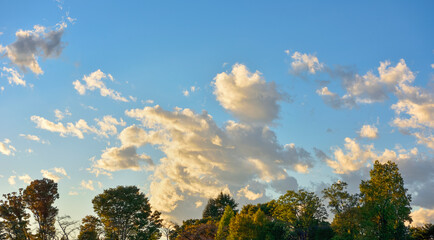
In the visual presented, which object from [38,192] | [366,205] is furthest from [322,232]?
[38,192]

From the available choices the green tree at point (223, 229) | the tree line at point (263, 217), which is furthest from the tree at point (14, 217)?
the green tree at point (223, 229)

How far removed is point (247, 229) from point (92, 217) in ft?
108

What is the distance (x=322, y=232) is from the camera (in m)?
57.6

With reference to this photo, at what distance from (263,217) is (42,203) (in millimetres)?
39510

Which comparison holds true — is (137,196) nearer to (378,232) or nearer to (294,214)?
(294,214)

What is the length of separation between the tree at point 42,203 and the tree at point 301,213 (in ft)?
133

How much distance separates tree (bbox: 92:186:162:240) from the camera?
65375mm

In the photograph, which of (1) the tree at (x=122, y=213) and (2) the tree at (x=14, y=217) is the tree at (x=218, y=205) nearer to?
(1) the tree at (x=122, y=213)

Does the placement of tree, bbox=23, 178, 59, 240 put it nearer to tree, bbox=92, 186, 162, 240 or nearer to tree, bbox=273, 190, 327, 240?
tree, bbox=92, 186, 162, 240

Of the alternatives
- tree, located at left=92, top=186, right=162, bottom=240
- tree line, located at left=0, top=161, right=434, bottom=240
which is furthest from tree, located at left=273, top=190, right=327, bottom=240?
tree, located at left=92, top=186, right=162, bottom=240

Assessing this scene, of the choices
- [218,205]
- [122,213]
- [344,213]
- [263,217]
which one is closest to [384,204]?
[344,213]

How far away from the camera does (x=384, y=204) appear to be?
41.2m

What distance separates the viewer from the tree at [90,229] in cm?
6316

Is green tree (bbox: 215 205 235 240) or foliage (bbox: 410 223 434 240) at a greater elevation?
green tree (bbox: 215 205 235 240)
